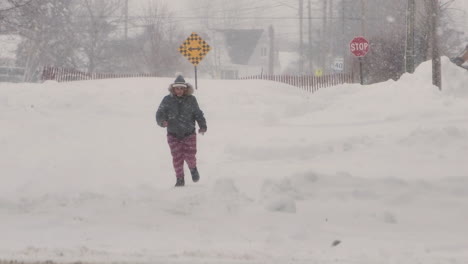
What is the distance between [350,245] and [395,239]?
0.55 meters

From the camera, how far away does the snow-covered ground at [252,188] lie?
5312mm

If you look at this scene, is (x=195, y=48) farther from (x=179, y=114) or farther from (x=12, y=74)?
(x=12, y=74)

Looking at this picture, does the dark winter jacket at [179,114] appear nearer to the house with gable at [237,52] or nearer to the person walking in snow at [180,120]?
the person walking in snow at [180,120]

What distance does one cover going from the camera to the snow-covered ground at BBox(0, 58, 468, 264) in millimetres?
5312

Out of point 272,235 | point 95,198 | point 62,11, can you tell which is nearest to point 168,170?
point 95,198

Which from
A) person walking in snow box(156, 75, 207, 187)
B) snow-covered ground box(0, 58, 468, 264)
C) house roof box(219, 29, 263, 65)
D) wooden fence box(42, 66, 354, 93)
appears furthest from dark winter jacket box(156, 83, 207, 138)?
house roof box(219, 29, 263, 65)

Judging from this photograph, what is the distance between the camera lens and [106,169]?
10.8 meters

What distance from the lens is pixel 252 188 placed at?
27.0ft

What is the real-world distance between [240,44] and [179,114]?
77163 millimetres

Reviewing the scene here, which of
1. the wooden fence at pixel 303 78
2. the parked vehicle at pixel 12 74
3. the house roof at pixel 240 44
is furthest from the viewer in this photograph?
the house roof at pixel 240 44

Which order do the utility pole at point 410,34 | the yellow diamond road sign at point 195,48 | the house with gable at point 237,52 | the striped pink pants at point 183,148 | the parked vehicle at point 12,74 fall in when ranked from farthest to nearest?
the house with gable at point 237,52 < the parked vehicle at point 12,74 < the yellow diamond road sign at point 195,48 < the utility pole at point 410,34 < the striped pink pants at point 183,148

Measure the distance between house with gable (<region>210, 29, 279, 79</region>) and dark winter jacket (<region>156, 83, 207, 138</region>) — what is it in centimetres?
7065

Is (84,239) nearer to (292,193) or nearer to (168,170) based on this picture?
(292,193)

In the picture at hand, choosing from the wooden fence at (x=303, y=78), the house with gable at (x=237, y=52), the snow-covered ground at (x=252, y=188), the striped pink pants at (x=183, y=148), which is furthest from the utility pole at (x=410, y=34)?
the house with gable at (x=237, y=52)
